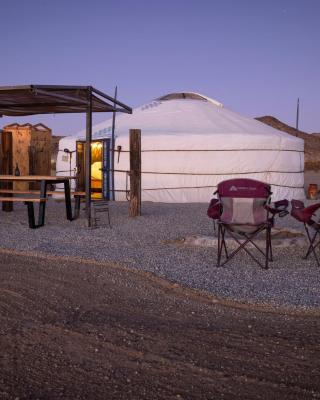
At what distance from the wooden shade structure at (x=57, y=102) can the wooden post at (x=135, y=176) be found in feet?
1.41

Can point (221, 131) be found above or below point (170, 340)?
above

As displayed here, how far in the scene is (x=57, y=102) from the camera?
743 cm

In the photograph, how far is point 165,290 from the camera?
350 cm

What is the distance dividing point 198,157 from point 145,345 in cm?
820

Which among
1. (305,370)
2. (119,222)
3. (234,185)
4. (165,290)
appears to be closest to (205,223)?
(119,222)

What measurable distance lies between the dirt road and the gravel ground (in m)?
0.35

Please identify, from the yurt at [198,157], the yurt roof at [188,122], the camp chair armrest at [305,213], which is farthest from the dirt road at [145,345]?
the yurt roof at [188,122]

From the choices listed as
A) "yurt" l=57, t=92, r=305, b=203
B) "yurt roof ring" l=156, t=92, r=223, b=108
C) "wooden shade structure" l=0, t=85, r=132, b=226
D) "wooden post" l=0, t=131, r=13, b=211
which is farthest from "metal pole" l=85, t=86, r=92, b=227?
"yurt roof ring" l=156, t=92, r=223, b=108

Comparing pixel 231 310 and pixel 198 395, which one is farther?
pixel 231 310

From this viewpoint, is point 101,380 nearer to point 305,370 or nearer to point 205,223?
point 305,370

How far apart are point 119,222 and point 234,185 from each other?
2.75 m

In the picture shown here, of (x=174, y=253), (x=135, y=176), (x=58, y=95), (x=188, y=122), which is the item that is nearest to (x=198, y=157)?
(x=188, y=122)

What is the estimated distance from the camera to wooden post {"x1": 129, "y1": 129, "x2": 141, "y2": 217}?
7.72 metres

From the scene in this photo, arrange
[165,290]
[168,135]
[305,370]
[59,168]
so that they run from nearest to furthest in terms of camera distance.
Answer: [305,370], [165,290], [168,135], [59,168]
